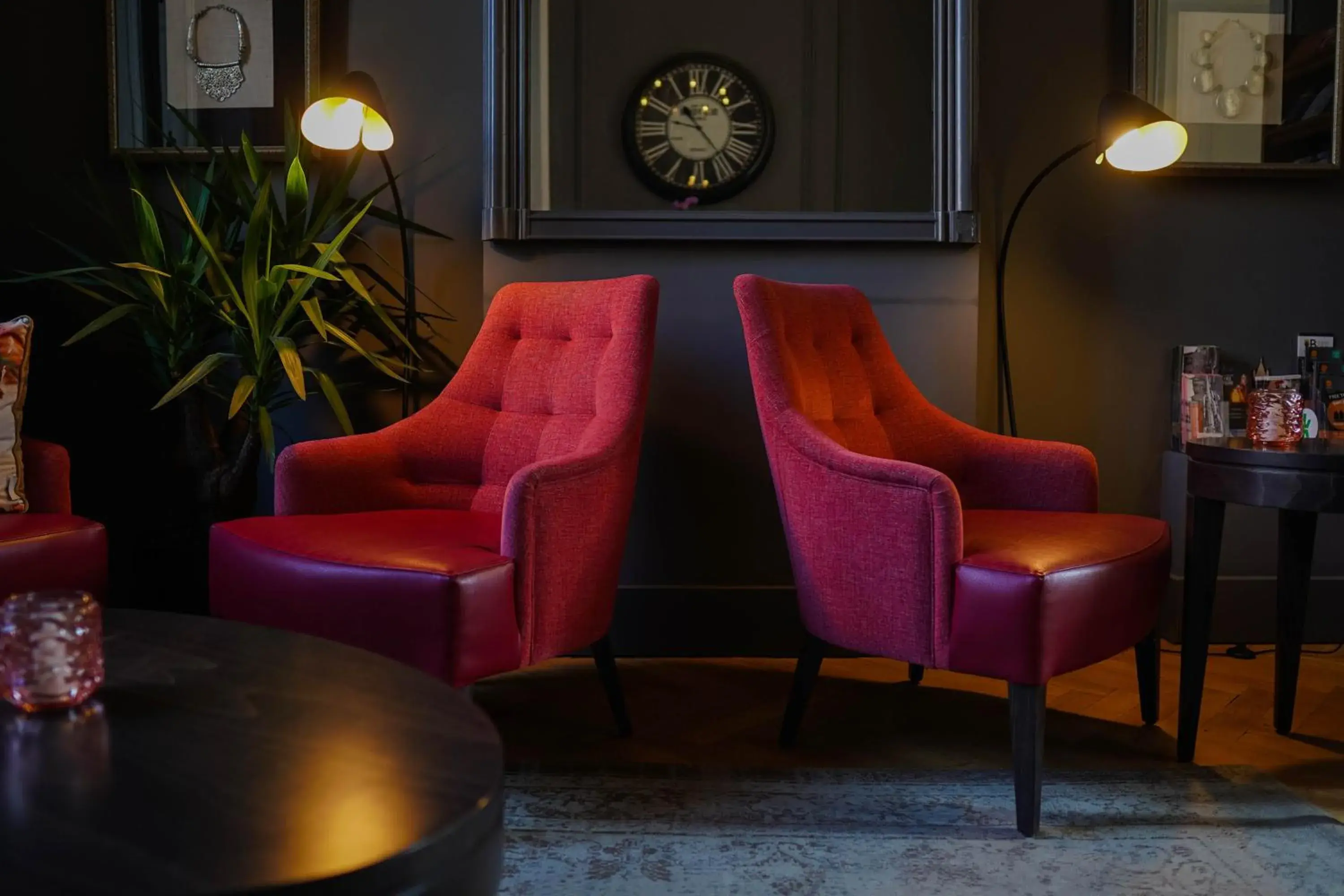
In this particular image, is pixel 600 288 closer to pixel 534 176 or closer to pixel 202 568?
pixel 534 176

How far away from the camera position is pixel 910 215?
9.00ft

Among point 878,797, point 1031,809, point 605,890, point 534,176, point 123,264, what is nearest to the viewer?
point 605,890

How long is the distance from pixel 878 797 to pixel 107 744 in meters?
1.32

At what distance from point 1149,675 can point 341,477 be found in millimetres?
1708

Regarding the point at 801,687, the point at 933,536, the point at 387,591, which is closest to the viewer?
the point at 387,591

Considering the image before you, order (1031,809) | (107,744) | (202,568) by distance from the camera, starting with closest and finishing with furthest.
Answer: (107,744) < (1031,809) < (202,568)

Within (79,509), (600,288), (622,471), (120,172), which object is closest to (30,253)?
(120,172)

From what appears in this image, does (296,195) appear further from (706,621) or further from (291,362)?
(706,621)

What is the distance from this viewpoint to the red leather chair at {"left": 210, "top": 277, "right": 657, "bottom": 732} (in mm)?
1685

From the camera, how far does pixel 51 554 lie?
77.8 inches

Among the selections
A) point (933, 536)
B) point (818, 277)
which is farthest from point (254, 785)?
point (818, 277)

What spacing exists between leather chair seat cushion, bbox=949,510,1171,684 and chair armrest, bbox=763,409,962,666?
0.14 feet

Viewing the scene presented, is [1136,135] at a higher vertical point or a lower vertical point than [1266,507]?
higher

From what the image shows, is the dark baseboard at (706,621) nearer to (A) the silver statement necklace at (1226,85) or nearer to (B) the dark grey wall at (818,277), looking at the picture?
(B) the dark grey wall at (818,277)
